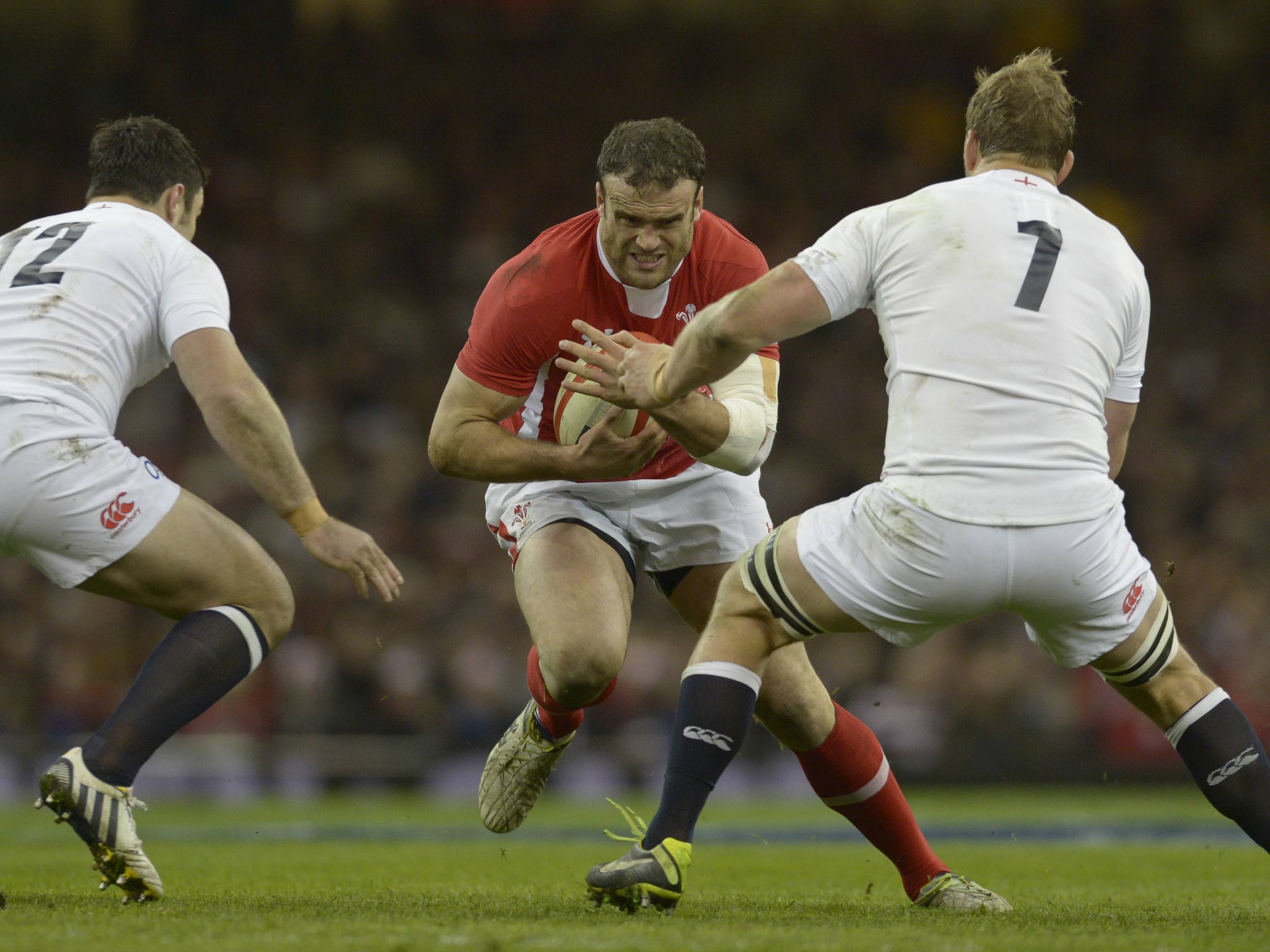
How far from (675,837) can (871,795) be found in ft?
3.41

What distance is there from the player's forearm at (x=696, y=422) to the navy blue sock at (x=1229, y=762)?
4.94 ft

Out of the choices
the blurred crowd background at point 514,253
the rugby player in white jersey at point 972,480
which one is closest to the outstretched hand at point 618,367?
the rugby player in white jersey at point 972,480

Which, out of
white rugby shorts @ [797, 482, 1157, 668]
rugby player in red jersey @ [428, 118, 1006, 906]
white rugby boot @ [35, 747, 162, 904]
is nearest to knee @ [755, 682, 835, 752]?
rugby player in red jersey @ [428, 118, 1006, 906]

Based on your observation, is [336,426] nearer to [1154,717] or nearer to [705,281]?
[705,281]

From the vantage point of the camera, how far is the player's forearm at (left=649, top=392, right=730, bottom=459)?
443cm

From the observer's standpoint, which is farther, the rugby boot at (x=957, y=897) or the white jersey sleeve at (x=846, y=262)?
the rugby boot at (x=957, y=897)

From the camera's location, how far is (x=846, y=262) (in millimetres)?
3994

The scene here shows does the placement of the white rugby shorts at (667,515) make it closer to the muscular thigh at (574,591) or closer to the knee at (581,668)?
the muscular thigh at (574,591)

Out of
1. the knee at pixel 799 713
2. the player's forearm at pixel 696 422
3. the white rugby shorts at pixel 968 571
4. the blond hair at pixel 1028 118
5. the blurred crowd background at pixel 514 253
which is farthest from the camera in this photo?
the blurred crowd background at pixel 514 253

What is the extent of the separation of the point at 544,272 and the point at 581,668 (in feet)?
4.30

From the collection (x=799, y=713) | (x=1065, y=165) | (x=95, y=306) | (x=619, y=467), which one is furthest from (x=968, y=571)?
(x=95, y=306)

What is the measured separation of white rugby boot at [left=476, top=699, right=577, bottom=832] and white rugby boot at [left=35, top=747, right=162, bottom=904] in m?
1.56

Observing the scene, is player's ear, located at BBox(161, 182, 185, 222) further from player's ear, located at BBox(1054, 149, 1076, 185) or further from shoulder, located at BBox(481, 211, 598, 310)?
player's ear, located at BBox(1054, 149, 1076, 185)

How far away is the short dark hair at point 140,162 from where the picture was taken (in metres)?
4.83
